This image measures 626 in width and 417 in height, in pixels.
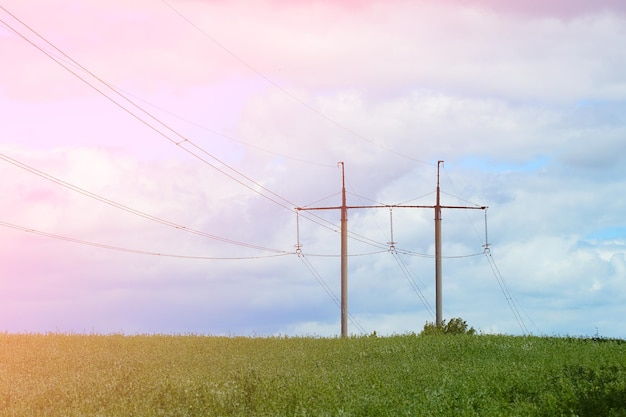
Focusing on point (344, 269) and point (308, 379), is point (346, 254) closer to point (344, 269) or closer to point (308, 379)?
point (344, 269)

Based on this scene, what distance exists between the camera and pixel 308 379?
78.5 ft

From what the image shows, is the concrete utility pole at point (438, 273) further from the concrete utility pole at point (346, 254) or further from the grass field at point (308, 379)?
the grass field at point (308, 379)

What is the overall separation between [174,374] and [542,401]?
39.3ft

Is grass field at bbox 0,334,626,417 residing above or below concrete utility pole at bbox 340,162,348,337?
below

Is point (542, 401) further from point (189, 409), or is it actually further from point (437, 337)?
point (437, 337)

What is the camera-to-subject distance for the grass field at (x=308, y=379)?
20281 mm

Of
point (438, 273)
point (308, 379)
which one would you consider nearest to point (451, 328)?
point (438, 273)

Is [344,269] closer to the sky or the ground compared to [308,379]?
closer to the sky

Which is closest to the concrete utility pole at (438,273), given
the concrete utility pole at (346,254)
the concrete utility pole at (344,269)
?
the concrete utility pole at (346,254)

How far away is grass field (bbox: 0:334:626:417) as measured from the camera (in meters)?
20.3

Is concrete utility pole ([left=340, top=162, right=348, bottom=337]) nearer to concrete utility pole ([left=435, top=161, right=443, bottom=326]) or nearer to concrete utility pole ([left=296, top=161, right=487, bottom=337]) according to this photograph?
concrete utility pole ([left=296, top=161, right=487, bottom=337])

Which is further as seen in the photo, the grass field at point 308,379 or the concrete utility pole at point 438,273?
the concrete utility pole at point 438,273

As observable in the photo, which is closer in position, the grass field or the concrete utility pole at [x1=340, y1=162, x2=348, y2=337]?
the grass field

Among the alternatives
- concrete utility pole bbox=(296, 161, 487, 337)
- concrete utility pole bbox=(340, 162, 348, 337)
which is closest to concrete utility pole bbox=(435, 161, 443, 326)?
concrete utility pole bbox=(296, 161, 487, 337)
